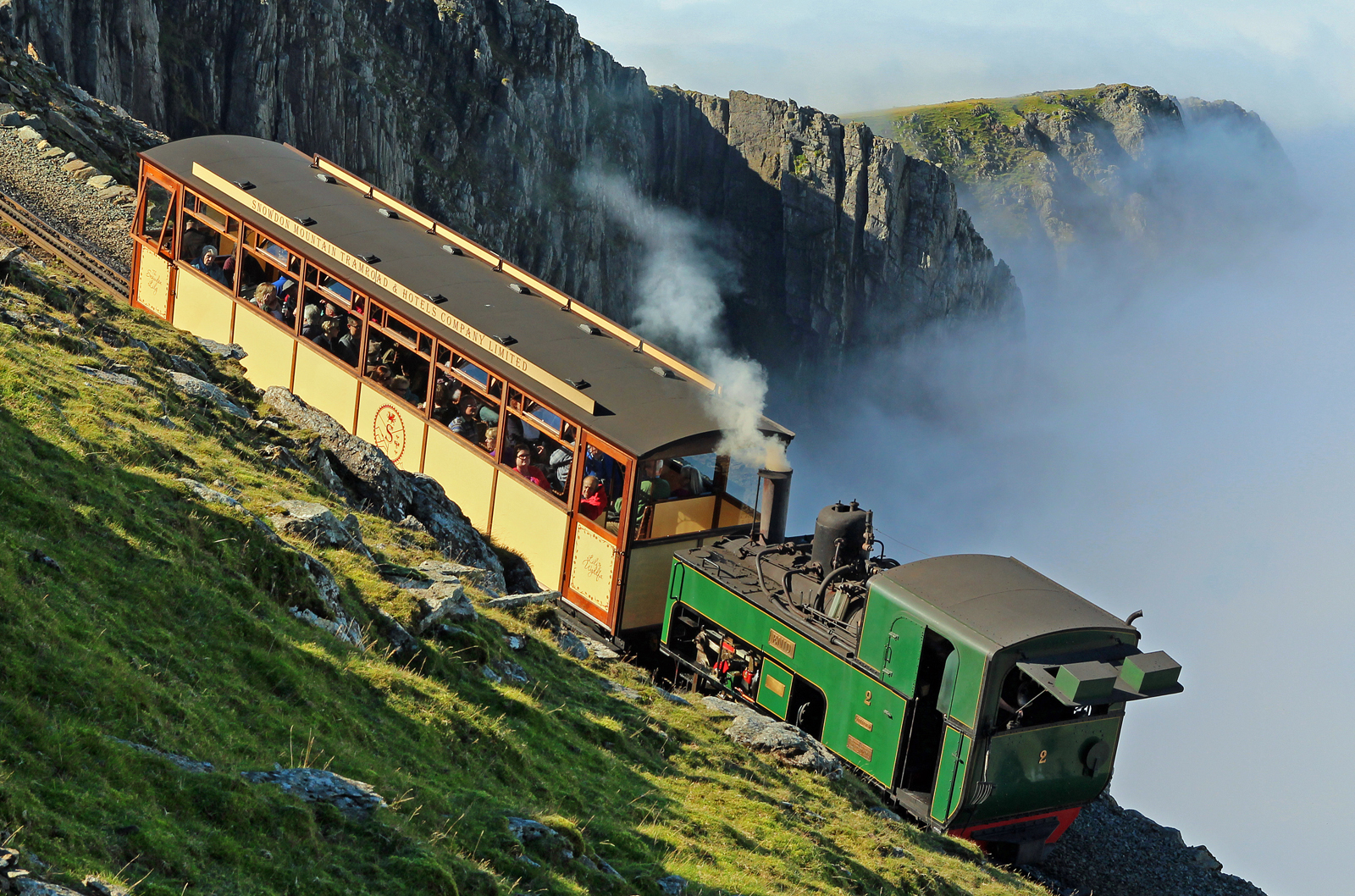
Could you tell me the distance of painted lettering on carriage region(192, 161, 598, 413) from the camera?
18219 mm

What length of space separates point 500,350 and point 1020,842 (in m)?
10.1

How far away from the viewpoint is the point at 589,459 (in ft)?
59.4

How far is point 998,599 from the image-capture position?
585 inches

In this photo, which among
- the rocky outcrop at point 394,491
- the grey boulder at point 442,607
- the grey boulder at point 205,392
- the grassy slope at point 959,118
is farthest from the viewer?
the grassy slope at point 959,118

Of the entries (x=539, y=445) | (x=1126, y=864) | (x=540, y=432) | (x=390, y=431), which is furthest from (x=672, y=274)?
(x=1126, y=864)

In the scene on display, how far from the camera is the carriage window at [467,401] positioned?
1916 cm

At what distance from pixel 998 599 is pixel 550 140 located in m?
92.7

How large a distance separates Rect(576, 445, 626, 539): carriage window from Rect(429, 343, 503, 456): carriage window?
187cm

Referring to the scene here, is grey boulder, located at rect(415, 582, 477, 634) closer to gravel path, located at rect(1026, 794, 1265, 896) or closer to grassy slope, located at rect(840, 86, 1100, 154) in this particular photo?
gravel path, located at rect(1026, 794, 1265, 896)

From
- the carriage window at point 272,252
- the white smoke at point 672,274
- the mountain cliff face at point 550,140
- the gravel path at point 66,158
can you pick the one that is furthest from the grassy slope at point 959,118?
the carriage window at point 272,252

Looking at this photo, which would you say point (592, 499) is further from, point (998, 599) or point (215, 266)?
point (215, 266)

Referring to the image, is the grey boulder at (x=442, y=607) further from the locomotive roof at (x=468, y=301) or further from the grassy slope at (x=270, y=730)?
the locomotive roof at (x=468, y=301)

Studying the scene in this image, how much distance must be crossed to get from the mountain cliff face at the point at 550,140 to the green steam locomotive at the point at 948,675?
5451cm

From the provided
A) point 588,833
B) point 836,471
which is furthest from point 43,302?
point 836,471
